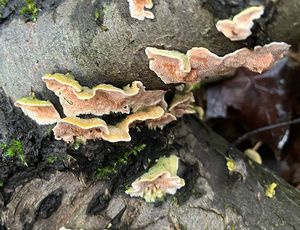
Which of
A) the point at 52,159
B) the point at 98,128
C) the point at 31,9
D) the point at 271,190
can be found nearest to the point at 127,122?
the point at 98,128

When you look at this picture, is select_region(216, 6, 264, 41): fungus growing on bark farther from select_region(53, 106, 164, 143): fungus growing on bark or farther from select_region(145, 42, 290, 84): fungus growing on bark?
select_region(53, 106, 164, 143): fungus growing on bark

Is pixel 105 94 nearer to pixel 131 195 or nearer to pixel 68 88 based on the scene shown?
pixel 68 88

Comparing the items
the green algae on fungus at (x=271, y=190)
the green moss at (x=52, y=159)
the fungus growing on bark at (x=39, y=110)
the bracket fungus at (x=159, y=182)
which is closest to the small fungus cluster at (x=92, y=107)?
the fungus growing on bark at (x=39, y=110)

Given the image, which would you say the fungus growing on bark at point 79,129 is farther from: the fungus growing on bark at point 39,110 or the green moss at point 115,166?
the green moss at point 115,166

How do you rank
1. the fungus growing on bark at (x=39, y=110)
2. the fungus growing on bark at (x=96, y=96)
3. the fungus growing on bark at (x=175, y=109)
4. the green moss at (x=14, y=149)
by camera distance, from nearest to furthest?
the fungus growing on bark at (x=96, y=96) → the fungus growing on bark at (x=39, y=110) → the green moss at (x=14, y=149) → the fungus growing on bark at (x=175, y=109)

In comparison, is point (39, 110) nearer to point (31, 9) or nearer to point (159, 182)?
point (31, 9)

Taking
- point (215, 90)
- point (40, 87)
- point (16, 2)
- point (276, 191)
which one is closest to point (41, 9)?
point (16, 2)

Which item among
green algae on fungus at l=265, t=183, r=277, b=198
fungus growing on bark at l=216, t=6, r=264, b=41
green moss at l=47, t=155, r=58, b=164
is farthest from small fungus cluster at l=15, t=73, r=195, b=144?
green algae on fungus at l=265, t=183, r=277, b=198
